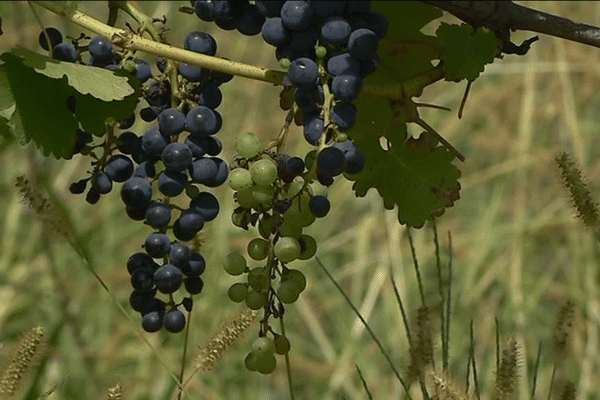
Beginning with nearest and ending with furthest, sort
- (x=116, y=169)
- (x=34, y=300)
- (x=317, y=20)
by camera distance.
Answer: (x=317, y=20) < (x=116, y=169) < (x=34, y=300)

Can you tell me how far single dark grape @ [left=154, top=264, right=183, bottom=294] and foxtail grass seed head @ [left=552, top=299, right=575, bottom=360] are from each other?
0.38 m

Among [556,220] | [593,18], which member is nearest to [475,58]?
[556,220]

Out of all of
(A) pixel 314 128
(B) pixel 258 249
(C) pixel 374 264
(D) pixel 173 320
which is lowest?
(C) pixel 374 264

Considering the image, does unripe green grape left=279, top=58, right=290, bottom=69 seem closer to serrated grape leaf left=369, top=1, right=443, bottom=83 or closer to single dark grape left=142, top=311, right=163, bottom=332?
serrated grape leaf left=369, top=1, right=443, bottom=83

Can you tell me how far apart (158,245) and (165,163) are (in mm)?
73

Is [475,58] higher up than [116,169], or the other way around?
[475,58]

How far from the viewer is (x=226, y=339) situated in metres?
0.83

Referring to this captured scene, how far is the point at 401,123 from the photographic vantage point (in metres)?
0.80

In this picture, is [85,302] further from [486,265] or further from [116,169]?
[116,169]

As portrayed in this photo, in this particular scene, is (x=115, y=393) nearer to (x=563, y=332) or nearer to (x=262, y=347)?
(x=262, y=347)

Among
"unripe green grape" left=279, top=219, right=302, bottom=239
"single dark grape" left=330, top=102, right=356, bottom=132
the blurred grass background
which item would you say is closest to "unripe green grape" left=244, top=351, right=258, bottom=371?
"unripe green grape" left=279, top=219, right=302, bottom=239

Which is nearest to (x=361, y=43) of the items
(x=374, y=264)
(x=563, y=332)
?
(x=563, y=332)

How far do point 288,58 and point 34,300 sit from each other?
60.4 inches

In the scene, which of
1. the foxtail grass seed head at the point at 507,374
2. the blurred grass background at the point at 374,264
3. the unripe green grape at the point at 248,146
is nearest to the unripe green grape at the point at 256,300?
the unripe green grape at the point at 248,146
